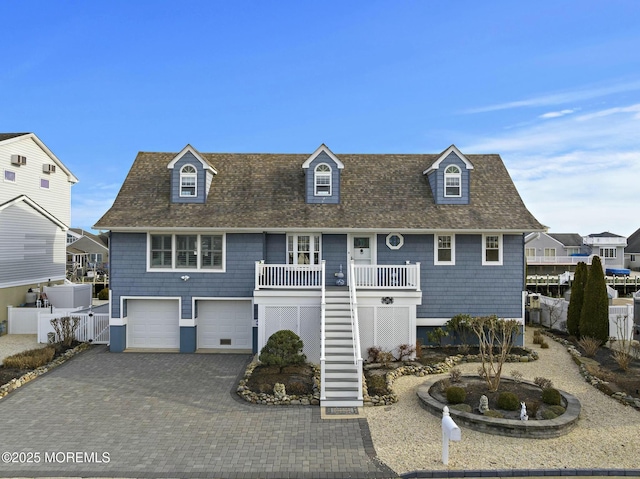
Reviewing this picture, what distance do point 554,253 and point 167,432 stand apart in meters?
53.8

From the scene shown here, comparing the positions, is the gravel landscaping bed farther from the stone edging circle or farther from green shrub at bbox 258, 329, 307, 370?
green shrub at bbox 258, 329, 307, 370

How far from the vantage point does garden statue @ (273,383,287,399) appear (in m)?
11.8

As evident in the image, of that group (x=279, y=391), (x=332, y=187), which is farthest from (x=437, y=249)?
(x=279, y=391)

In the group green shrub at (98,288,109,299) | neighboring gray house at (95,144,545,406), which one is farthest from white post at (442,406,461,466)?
green shrub at (98,288,109,299)

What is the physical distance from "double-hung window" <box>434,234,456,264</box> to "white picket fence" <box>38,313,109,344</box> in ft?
44.5

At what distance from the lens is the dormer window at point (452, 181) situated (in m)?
18.6

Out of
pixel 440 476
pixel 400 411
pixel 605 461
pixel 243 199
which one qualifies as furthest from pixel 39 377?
pixel 605 461

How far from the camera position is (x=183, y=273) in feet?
57.6

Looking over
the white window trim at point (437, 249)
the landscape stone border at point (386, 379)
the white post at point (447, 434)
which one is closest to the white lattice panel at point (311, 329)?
the landscape stone border at point (386, 379)

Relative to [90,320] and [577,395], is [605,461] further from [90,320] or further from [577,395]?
[90,320]

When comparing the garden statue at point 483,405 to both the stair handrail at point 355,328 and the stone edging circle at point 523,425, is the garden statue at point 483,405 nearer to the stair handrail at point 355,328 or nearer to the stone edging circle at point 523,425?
the stone edging circle at point 523,425

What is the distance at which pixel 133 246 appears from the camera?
57.9 feet

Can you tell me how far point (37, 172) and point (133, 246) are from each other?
41.2ft

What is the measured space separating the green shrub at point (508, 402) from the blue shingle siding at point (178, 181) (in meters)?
13.0
